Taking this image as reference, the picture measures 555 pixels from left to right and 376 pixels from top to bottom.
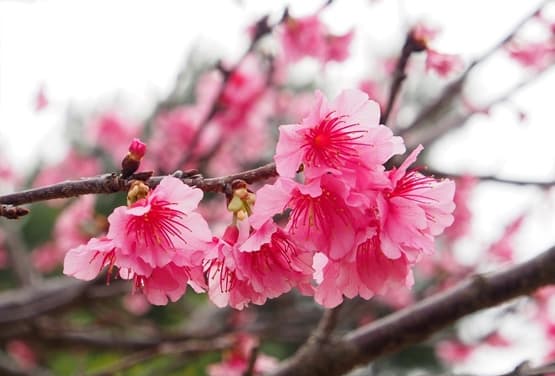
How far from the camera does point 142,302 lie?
4.84 metres

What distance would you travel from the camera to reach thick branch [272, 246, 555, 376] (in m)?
1.44

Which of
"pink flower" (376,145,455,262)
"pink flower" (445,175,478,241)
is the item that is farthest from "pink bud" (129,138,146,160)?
"pink flower" (445,175,478,241)

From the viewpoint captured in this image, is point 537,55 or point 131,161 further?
point 537,55

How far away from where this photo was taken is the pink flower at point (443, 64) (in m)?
1.58

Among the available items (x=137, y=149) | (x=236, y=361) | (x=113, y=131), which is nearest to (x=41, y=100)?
(x=113, y=131)

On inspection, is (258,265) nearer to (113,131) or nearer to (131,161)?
(131,161)

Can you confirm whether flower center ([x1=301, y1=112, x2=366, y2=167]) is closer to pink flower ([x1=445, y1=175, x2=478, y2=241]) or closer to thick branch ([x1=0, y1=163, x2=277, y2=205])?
thick branch ([x1=0, y1=163, x2=277, y2=205])

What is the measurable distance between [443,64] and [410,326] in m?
0.62

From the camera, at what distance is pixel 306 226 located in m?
0.86

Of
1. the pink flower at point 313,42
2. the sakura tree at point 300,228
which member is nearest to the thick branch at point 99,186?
the sakura tree at point 300,228

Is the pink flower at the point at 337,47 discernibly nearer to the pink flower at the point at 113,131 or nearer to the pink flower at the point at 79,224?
the pink flower at the point at 79,224

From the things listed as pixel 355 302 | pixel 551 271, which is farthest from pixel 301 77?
pixel 551 271

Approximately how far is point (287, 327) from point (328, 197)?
2.44 meters

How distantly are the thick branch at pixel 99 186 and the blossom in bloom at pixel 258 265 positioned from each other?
0.06m
